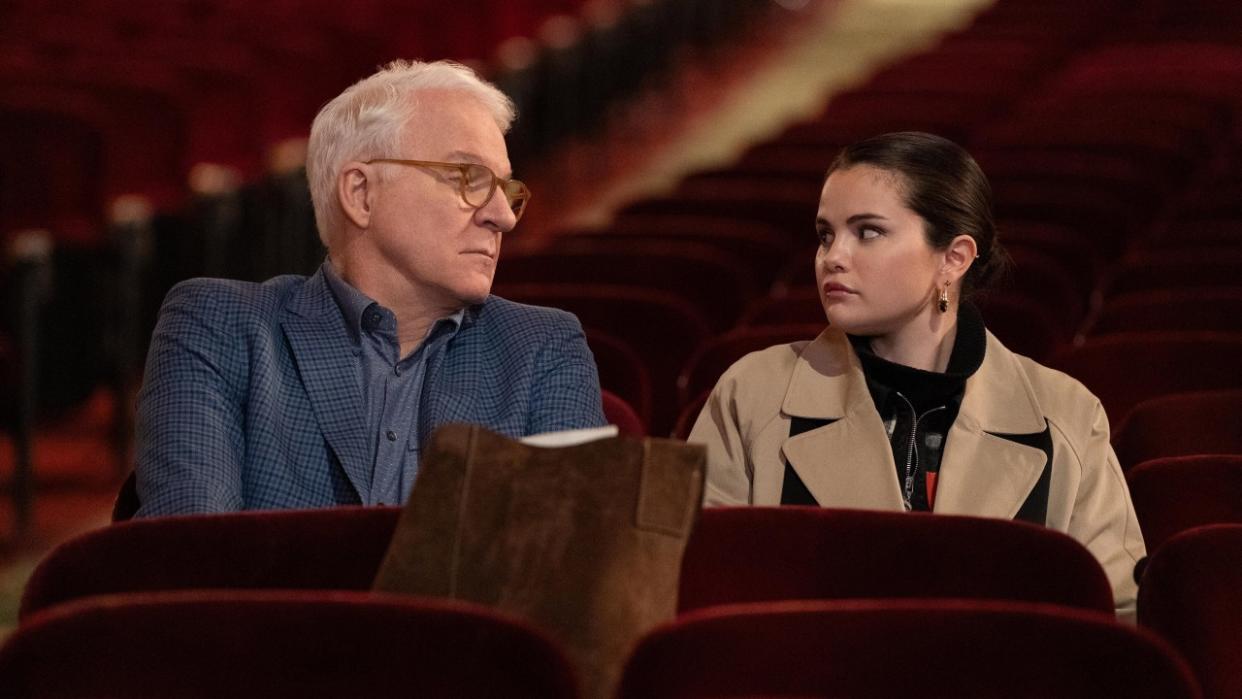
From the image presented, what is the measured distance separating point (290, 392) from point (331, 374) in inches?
1.6

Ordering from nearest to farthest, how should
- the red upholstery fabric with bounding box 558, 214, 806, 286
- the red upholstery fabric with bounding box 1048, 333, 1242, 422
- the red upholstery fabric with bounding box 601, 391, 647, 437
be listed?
the red upholstery fabric with bounding box 601, 391, 647, 437, the red upholstery fabric with bounding box 1048, 333, 1242, 422, the red upholstery fabric with bounding box 558, 214, 806, 286

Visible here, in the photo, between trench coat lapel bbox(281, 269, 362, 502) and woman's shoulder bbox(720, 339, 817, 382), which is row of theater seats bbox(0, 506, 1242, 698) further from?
woman's shoulder bbox(720, 339, 817, 382)

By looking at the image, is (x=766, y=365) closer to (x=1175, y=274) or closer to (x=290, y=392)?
(x=290, y=392)

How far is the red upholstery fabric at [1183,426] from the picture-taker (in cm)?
189

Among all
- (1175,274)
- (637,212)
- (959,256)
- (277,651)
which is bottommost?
(637,212)

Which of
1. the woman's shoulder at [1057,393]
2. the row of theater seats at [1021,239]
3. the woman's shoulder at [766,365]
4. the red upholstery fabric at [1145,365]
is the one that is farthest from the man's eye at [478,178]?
the red upholstery fabric at [1145,365]

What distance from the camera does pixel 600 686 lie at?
42.1 inches

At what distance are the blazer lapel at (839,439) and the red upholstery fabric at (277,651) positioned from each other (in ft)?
2.31

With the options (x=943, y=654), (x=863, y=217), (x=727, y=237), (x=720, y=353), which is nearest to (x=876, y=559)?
(x=943, y=654)

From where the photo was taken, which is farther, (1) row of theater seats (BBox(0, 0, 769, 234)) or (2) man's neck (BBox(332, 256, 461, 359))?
(1) row of theater seats (BBox(0, 0, 769, 234))

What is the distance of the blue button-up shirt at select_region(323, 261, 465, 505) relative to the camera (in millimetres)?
1637

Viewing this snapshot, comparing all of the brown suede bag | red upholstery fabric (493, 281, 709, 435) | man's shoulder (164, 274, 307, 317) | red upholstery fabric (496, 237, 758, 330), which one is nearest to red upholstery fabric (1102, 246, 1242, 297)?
red upholstery fabric (496, 237, 758, 330)

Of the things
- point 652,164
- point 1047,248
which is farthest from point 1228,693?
point 652,164

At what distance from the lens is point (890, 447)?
164cm
